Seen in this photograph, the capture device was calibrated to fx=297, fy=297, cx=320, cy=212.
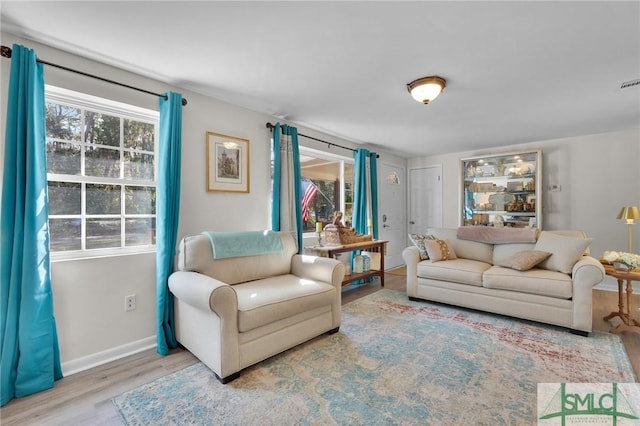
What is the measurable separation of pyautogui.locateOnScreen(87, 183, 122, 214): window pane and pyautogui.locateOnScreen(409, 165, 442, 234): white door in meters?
5.31

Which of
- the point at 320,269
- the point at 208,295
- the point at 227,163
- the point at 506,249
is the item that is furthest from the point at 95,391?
the point at 506,249

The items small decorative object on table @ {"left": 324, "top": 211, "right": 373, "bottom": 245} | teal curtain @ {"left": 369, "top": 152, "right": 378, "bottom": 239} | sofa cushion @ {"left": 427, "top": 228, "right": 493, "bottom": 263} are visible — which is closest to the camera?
sofa cushion @ {"left": 427, "top": 228, "right": 493, "bottom": 263}

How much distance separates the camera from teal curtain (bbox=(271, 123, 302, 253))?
11.3ft

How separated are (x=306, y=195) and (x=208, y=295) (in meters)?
2.59

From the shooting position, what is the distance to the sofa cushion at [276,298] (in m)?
2.06

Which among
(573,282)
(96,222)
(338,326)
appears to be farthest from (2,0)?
(573,282)

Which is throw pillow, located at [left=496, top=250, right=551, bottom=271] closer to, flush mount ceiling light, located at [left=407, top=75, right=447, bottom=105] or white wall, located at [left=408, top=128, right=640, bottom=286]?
flush mount ceiling light, located at [left=407, top=75, right=447, bottom=105]

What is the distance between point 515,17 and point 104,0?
2.30m

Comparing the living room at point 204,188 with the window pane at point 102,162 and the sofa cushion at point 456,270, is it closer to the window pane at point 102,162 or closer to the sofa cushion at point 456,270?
the window pane at point 102,162

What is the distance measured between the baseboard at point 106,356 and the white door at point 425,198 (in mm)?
5176

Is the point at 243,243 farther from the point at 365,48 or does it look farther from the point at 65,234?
the point at 365,48

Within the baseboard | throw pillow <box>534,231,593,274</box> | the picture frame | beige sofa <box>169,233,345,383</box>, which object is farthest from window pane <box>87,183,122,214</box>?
throw pillow <box>534,231,593,274</box>

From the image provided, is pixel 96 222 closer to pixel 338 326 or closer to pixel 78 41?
pixel 78 41

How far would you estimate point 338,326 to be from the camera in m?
2.75
